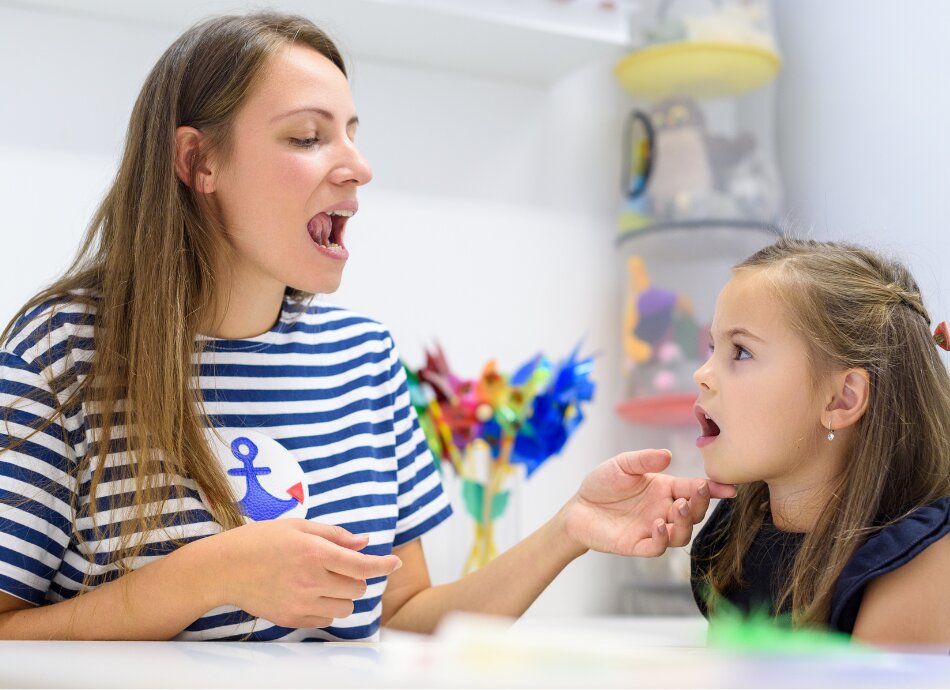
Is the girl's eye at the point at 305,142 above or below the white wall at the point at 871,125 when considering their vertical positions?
below

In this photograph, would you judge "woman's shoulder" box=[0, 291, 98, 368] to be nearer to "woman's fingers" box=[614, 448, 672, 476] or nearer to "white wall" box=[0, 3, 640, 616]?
"woman's fingers" box=[614, 448, 672, 476]

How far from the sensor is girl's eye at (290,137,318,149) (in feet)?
3.57

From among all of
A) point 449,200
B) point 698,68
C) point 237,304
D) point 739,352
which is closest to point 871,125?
point 698,68

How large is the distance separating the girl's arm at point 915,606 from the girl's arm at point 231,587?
382mm

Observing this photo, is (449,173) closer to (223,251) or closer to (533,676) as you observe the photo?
(223,251)

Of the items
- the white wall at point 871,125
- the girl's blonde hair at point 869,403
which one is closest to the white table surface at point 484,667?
the girl's blonde hair at point 869,403

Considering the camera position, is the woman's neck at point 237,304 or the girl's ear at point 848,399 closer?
the girl's ear at point 848,399

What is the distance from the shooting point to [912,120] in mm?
1893

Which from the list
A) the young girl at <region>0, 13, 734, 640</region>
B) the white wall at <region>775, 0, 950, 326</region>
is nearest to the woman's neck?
the young girl at <region>0, 13, 734, 640</region>

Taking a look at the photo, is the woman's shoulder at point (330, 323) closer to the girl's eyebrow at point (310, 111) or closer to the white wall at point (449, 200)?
the girl's eyebrow at point (310, 111)

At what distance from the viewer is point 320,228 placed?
3.71ft

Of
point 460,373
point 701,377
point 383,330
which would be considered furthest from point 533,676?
point 460,373

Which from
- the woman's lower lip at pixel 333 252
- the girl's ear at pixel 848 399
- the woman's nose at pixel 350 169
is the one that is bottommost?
the girl's ear at pixel 848 399

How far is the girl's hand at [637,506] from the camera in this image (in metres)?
0.97
